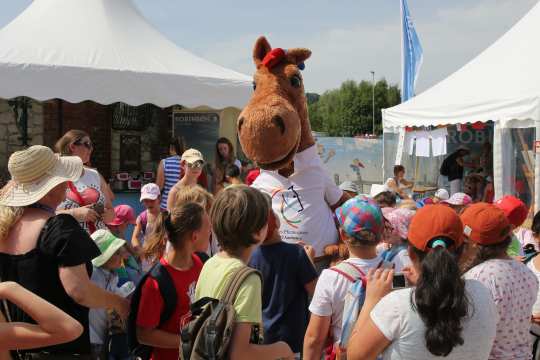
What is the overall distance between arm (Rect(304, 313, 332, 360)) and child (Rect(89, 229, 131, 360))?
4.36ft

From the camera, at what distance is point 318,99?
66.3 m

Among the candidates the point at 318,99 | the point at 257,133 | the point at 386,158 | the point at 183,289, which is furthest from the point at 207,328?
the point at 318,99

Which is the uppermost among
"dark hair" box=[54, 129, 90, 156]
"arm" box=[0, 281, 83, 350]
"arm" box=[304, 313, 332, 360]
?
"dark hair" box=[54, 129, 90, 156]

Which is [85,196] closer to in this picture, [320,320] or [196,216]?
[196,216]

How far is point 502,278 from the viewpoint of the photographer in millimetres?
2684

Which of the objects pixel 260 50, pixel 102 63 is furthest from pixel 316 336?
pixel 102 63

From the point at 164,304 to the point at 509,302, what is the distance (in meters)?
1.53

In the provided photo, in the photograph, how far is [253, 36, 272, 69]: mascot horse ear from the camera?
170 inches

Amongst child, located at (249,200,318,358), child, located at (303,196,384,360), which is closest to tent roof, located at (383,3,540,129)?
child, located at (249,200,318,358)

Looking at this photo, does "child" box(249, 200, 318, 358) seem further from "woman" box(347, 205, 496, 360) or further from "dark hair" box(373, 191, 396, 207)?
"dark hair" box(373, 191, 396, 207)

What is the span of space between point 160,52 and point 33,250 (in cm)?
659

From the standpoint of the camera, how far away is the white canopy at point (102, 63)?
717cm

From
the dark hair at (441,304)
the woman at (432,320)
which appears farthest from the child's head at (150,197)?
the dark hair at (441,304)

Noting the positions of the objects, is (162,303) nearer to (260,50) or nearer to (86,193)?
(86,193)
